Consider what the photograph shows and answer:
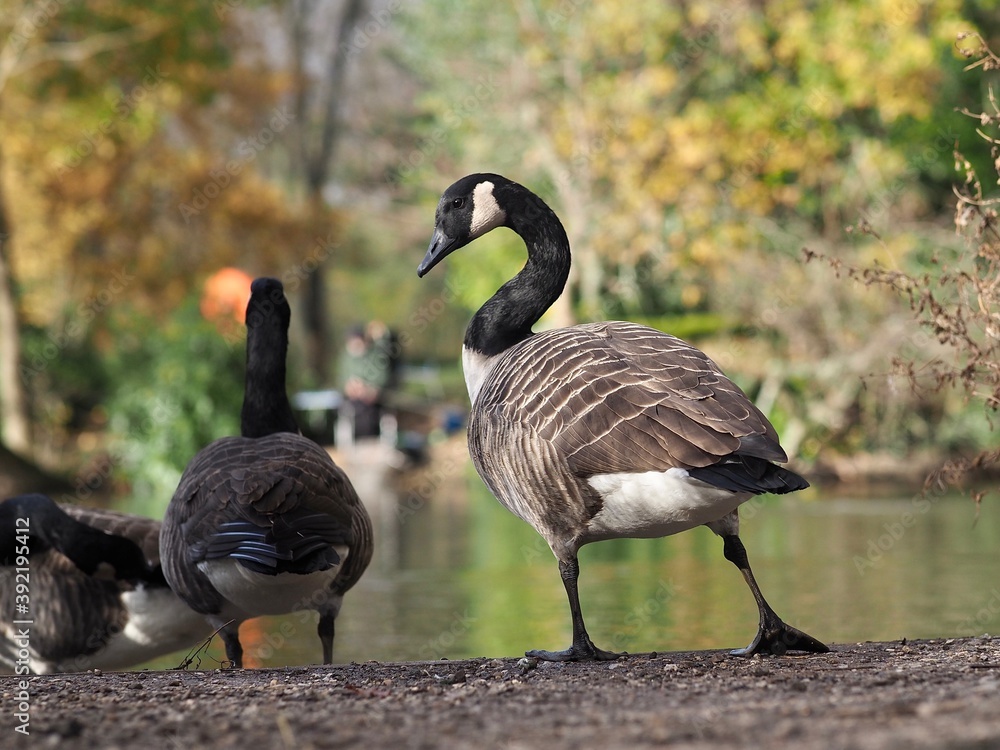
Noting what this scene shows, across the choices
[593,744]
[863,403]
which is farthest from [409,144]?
[593,744]

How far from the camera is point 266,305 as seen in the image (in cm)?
741

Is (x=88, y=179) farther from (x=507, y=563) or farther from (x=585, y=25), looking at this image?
(x=507, y=563)

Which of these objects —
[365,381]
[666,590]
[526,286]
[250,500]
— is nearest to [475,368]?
[526,286]

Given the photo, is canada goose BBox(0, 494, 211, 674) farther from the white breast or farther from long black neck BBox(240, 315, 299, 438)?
the white breast

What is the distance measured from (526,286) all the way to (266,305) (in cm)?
188

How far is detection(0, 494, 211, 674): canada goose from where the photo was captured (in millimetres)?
6629

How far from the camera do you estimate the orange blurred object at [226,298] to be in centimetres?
2472

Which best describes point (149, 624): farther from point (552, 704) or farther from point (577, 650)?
point (552, 704)

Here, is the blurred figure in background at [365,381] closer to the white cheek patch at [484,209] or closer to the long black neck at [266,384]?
the long black neck at [266,384]

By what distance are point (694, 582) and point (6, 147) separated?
834 inches

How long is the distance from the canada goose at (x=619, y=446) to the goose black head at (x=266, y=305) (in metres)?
1.97

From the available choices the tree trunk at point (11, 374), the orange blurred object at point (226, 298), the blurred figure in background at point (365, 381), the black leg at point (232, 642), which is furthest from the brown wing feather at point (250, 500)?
the blurred figure in background at point (365, 381)

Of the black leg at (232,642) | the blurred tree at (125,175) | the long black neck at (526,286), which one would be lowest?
the black leg at (232,642)

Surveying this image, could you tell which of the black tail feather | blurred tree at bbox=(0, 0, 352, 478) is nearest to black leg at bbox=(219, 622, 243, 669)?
the black tail feather
